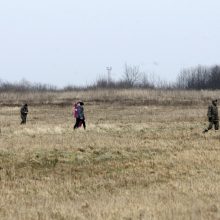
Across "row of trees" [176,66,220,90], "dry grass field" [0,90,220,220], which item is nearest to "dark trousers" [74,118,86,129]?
"dry grass field" [0,90,220,220]

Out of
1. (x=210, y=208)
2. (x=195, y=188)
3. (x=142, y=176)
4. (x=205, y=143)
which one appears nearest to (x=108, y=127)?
(x=205, y=143)

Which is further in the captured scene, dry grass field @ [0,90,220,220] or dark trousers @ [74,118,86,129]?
dark trousers @ [74,118,86,129]

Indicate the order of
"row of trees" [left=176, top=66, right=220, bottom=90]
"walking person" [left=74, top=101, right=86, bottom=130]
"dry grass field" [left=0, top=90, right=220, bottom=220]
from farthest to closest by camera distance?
1. "row of trees" [left=176, top=66, right=220, bottom=90]
2. "walking person" [left=74, top=101, right=86, bottom=130]
3. "dry grass field" [left=0, top=90, right=220, bottom=220]

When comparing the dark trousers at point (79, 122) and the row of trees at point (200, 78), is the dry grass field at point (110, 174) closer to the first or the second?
the dark trousers at point (79, 122)

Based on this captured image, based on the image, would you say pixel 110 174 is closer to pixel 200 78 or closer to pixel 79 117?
pixel 79 117

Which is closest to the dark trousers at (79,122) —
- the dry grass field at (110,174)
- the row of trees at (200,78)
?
the dry grass field at (110,174)

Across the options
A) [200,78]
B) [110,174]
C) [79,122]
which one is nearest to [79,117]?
[79,122]

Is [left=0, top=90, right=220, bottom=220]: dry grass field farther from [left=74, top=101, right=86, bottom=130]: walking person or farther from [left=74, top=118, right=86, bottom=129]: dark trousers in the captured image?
[left=74, top=101, right=86, bottom=130]: walking person

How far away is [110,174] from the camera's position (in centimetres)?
1413

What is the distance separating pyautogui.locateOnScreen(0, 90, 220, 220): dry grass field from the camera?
10156 millimetres

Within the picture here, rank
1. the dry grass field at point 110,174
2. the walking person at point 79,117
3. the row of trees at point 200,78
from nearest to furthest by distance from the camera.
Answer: the dry grass field at point 110,174 → the walking person at point 79,117 → the row of trees at point 200,78

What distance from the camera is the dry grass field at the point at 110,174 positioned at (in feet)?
33.3

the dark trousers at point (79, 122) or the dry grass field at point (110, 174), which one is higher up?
the dark trousers at point (79, 122)

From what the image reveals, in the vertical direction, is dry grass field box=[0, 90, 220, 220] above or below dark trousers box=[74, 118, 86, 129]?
below
